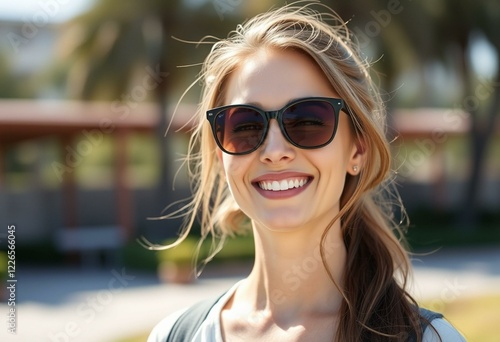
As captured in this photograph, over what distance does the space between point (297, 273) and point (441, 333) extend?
0.42m

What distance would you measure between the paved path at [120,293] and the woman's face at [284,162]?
19.5ft

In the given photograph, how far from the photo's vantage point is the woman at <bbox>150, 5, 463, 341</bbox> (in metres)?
1.76

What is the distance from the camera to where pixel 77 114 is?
16547 millimetres

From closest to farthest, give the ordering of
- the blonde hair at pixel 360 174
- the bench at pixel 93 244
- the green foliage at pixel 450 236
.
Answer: the blonde hair at pixel 360 174
the green foliage at pixel 450 236
the bench at pixel 93 244

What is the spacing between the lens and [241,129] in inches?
70.9

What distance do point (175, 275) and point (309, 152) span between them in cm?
1144

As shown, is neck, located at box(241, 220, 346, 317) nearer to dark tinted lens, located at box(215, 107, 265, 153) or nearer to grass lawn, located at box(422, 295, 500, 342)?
dark tinted lens, located at box(215, 107, 265, 153)

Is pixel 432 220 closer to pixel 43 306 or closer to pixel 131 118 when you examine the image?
pixel 131 118

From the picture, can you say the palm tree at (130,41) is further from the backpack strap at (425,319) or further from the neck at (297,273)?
the backpack strap at (425,319)

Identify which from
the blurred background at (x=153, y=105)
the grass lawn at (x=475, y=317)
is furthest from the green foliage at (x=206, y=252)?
the grass lawn at (x=475, y=317)

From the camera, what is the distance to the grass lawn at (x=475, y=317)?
20.4 ft

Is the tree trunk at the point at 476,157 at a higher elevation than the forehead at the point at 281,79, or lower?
lower

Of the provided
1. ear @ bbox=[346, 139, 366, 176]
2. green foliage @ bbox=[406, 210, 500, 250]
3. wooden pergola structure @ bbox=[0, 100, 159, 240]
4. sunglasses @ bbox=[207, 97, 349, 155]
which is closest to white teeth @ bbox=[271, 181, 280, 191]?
sunglasses @ bbox=[207, 97, 349, 155]

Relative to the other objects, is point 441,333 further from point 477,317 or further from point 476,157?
point 476,157
